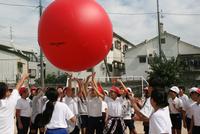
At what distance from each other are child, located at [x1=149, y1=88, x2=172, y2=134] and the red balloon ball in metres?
1.41

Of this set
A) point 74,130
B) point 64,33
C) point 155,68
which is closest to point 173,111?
point 74,130

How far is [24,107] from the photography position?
9.50m

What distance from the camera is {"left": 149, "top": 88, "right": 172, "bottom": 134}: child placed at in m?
4.05

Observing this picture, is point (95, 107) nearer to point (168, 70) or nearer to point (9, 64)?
point (168, 70)

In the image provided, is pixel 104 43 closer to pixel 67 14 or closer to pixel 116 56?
pixel 67 14

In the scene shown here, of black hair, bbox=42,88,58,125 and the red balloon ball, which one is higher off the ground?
the red balloon ball

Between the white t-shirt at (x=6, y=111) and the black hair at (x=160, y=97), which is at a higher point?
the black hair at (x=160, y=97)

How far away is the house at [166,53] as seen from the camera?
3738 centimetres

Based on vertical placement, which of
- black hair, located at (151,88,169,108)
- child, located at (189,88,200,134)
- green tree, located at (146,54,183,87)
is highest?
green tree, located at (146,54,183,87)

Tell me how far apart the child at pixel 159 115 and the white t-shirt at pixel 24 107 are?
5.89m

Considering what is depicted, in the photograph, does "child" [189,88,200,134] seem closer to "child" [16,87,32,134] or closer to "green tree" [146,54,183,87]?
"child" [16,87,32,134]

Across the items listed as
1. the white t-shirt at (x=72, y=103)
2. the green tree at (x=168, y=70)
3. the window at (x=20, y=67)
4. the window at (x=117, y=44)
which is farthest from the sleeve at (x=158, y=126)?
the window at (x=117, y=44)

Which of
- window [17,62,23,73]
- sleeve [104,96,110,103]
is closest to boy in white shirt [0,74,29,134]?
sleeve [104,96,110,103]

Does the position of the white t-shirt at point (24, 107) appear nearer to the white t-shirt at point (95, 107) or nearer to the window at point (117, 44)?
the white t-shirt at point (95, 107)
